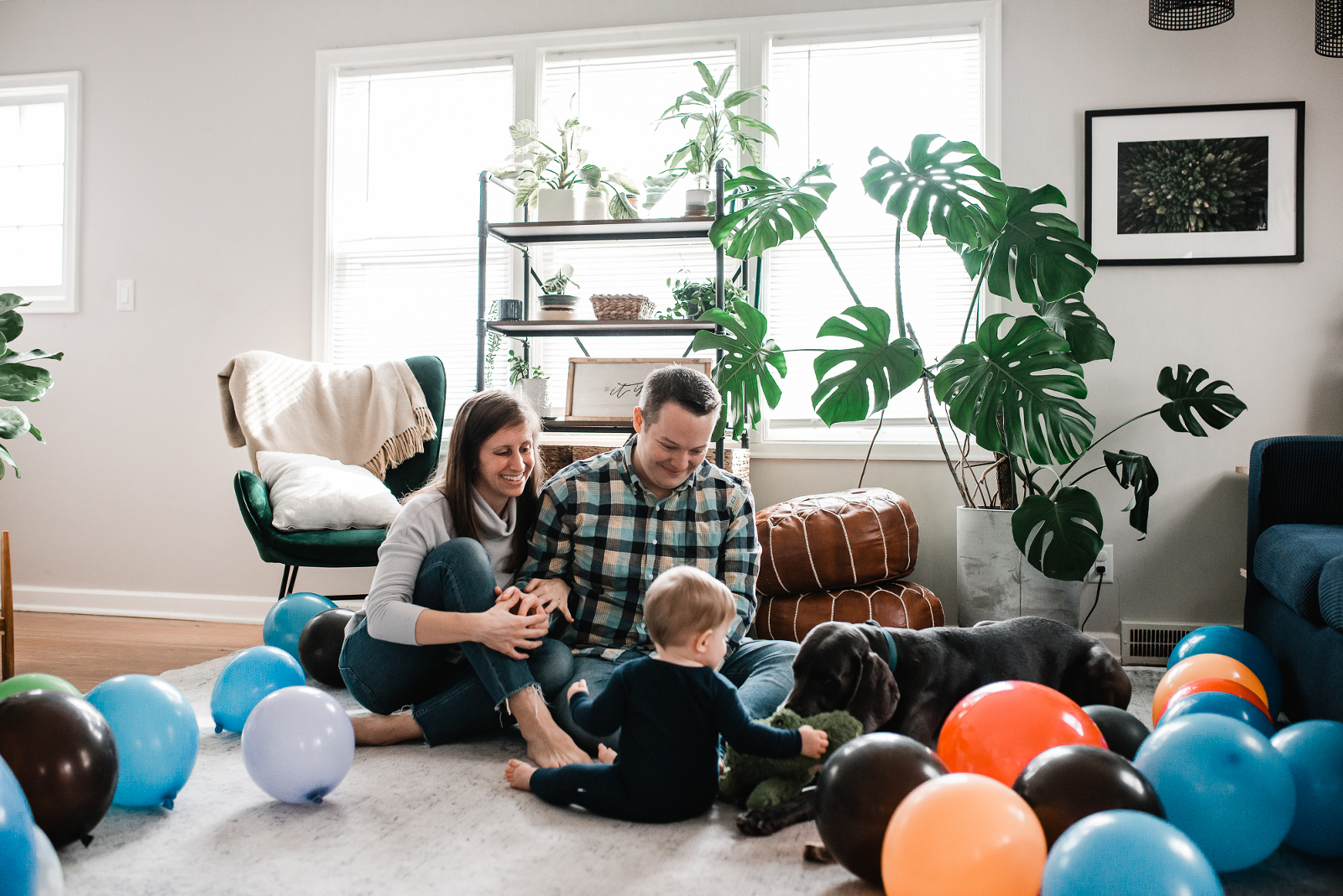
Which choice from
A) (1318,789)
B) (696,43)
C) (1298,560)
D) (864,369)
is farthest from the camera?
(696,43)

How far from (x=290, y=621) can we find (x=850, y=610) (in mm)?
1567

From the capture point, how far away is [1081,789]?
108 cm

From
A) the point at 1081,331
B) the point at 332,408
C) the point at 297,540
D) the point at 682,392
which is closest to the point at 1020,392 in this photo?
the point at 1081,331

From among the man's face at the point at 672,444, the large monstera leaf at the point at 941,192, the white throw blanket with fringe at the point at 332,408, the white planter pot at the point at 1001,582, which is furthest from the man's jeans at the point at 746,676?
the white throw blanket with fringe at the point at 332,408

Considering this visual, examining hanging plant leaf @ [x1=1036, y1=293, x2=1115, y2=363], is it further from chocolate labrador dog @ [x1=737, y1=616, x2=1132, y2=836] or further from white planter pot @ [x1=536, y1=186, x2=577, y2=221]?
white planter pot @ [x1=536, y1=186, x2=577, y2=221]

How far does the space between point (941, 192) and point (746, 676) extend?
142 centimetres

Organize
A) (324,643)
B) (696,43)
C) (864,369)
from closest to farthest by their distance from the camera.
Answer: (324,643) → (864,369) → (696,43)

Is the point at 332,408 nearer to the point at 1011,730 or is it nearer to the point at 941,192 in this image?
the point at 941,192

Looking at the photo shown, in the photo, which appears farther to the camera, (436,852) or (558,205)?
(558,205)

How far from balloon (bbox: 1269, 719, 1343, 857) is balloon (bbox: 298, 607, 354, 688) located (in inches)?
75.3

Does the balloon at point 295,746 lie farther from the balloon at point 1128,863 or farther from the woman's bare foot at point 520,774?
the balloon at point 1128,863

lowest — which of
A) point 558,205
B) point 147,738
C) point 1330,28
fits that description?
point 147,738

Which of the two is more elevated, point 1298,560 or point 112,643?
point 1298,560

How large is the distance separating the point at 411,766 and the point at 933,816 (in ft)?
3.42
